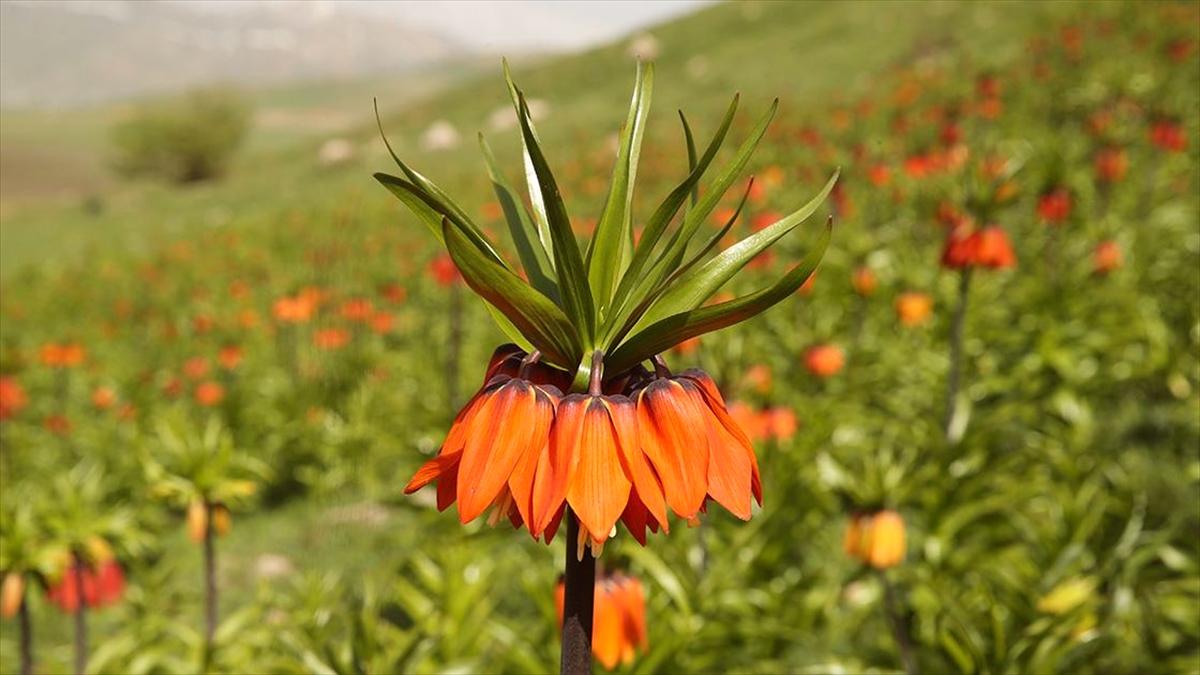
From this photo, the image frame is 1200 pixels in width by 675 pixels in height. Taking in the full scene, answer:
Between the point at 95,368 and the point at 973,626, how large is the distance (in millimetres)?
7115

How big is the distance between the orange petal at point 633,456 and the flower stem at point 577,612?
92 millimetres

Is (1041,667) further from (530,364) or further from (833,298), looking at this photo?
(833,298)

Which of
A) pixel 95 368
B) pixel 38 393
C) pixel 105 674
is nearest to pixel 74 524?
pixel 105 674

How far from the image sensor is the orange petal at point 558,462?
841 millimetres

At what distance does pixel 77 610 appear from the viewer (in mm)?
2287

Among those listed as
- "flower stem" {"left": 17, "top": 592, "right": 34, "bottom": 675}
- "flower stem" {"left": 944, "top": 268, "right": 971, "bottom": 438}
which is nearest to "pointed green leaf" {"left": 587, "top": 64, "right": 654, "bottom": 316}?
"flower stem" {"left": 17, "top": 592, "right": 34, "bottom": 675}

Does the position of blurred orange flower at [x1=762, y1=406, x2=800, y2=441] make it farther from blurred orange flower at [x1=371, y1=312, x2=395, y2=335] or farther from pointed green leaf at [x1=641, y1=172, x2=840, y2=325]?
blurred orange flower at [x1=371, y1=312, x2=395, y2=335]

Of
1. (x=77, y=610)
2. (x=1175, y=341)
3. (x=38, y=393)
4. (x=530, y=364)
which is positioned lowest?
(x=38, y=393)

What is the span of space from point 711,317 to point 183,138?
1382 inches

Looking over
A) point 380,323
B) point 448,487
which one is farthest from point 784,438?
point 380,323

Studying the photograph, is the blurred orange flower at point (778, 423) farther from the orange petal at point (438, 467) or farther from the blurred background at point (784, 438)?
the orange petal at point (438, 467)

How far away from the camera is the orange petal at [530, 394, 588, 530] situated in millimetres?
841

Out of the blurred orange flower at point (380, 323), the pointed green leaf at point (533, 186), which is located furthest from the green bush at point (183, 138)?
the pointed green leaf at point (533, 186)

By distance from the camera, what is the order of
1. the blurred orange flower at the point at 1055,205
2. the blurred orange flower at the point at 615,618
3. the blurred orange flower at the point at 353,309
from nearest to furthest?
1. the blurred orange flower at the point at 615,618
2. the blurred orange flower at the point at 353,309
3. the blurred orange flower at the point at 1055,205
